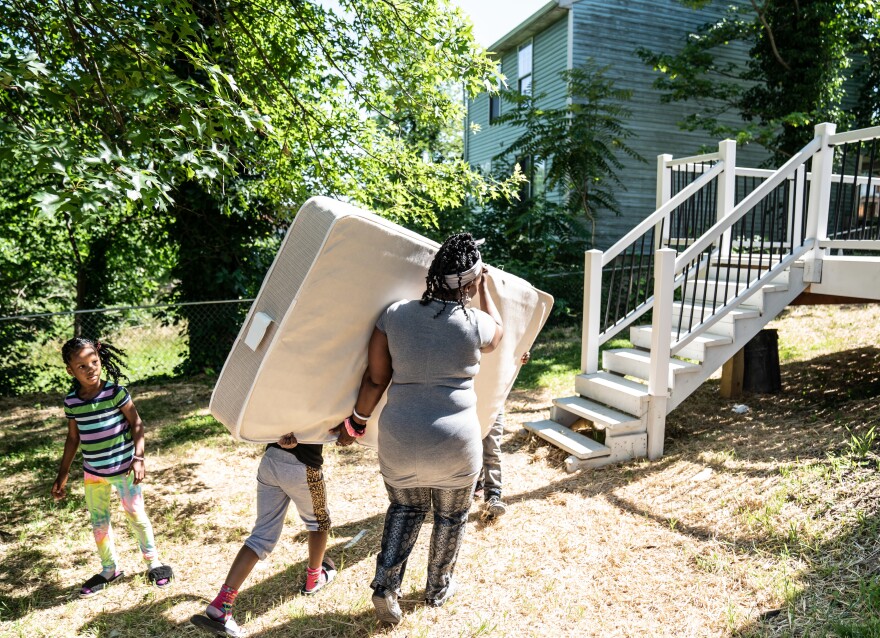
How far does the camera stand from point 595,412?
532 centimetres

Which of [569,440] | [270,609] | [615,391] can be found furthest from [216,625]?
[615,391]

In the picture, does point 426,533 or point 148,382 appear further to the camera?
point 148,382

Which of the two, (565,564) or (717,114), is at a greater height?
(717,114)

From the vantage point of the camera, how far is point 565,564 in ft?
11.7

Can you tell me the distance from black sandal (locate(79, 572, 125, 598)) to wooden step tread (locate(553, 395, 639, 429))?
366cm

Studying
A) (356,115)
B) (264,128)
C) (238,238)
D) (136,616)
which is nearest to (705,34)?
(356,115)

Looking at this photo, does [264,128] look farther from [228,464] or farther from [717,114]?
[717,114]

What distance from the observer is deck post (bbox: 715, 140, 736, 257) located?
6699 millimetres

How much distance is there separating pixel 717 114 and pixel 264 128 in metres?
13.3

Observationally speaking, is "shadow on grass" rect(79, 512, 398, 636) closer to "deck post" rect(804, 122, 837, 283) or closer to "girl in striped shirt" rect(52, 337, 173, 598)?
"girl in striped shirt" rect(52, 337, 173, 598)

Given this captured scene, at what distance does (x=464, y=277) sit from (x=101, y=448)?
7.45 feet

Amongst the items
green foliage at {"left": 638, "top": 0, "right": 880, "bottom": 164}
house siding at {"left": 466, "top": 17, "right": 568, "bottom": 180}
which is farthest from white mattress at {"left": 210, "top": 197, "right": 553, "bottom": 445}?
green foliage at {"left": 638, "top": 0, "right": 880, "bottom": 164}

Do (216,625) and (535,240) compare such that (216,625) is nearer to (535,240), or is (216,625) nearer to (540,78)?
(535,240)

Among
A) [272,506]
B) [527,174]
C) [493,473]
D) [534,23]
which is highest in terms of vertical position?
[534,23]
